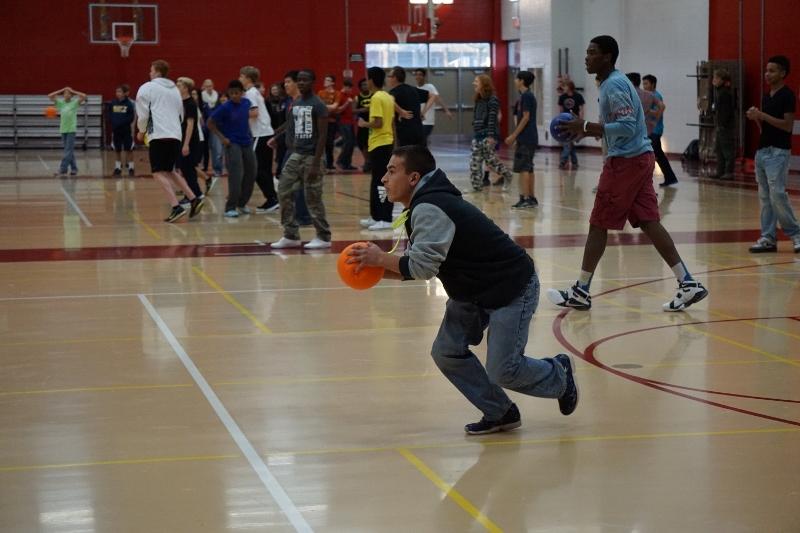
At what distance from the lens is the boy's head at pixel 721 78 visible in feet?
76.9

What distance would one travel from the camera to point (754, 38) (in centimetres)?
2455

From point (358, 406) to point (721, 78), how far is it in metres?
19.0

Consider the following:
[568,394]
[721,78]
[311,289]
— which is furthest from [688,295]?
[721,78]

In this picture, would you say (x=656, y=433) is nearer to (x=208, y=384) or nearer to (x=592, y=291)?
(x=208, y=384)

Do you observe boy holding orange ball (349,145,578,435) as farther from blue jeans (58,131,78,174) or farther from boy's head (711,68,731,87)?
blue jeans (58,131,78,174)

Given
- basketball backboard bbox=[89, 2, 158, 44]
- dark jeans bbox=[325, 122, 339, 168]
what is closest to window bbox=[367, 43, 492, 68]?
basketball backboard bbox=[89, 2, 158, 44]

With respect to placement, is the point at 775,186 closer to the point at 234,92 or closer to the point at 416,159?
the point at 416,159

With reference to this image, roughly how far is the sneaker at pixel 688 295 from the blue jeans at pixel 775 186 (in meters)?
3.02

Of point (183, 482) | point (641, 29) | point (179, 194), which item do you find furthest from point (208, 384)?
point (641, 29)

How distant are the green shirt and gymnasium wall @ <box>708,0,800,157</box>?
44.6 feet

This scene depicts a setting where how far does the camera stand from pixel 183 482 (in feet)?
16.5

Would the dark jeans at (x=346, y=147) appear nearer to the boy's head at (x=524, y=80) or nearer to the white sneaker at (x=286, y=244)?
the boy's head at (x=524, y=80)

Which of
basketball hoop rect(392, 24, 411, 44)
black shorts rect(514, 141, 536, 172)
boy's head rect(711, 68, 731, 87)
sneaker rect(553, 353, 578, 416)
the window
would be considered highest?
basketball hoop rect(392, 24, 411, 44)

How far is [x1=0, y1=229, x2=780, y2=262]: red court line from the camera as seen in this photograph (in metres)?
12.4
